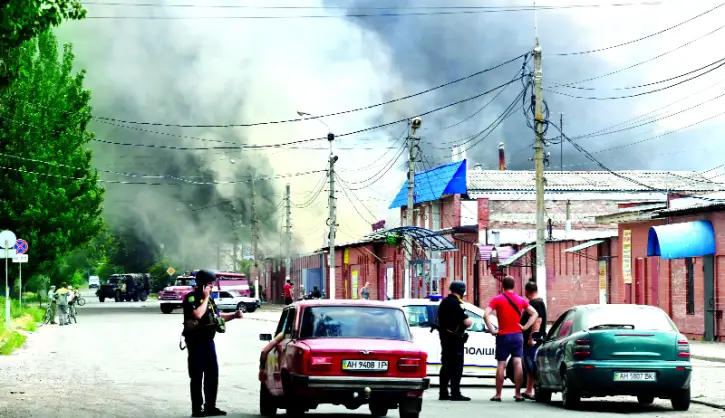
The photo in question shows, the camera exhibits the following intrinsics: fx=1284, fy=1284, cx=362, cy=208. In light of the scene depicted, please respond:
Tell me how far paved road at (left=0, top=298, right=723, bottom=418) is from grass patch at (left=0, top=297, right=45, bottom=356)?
41 centimetres

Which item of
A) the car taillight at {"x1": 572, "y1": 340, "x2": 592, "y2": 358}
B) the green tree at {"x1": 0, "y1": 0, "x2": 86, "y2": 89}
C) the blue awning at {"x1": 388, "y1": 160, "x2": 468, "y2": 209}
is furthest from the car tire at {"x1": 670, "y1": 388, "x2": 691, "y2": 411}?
the blue awning at {"x1": 388, "y1": 160, "x2": 468, "y2": 209}

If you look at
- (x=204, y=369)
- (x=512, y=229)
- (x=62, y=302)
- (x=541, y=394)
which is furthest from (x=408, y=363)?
(x=512, y=229)

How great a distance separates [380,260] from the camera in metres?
78.2

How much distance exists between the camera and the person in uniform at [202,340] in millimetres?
15555

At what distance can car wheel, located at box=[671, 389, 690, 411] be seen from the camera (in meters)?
16.3

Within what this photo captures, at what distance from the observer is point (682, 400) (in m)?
16.3

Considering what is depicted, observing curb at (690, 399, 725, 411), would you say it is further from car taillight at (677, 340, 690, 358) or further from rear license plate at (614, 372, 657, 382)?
rear license plate at (614, 372, 657, 382)

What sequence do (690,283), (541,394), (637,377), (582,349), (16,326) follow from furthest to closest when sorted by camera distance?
(16,326), (690,283), (541,394), (582,349), (637,377)

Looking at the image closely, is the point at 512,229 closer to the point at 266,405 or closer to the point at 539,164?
the point at 539,164

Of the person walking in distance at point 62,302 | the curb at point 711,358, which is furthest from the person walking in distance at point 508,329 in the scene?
the person walking in distance at point 62,302

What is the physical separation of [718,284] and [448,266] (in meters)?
30.1

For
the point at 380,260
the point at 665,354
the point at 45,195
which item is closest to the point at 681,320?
the point at 665,354

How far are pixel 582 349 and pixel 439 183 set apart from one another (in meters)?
51.6

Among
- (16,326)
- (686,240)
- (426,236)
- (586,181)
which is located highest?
(586,181)
